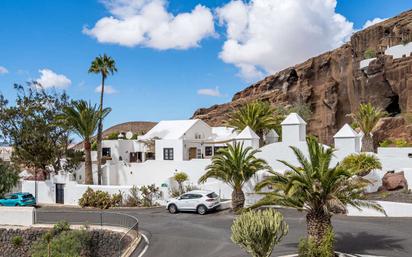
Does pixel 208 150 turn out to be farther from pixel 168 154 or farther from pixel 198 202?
pixel 198 202

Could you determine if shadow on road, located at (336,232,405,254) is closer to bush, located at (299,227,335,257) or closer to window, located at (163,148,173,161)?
bush, located at (299,227,335,257)

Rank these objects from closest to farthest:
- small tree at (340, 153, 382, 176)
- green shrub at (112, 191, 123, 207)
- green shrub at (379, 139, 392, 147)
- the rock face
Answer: small tree at (340, 153, 382, 176) < green shrub at (112, 191, 123, 207) < green shrub at (379, 139, 392, 147) < the rock face

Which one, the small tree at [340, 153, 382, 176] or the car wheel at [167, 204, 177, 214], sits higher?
the small tree at [340, 153, 382, 176]

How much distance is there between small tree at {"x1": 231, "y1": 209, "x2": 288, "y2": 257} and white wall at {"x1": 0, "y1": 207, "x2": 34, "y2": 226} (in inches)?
772

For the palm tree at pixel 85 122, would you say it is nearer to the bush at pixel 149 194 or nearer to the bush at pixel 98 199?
the bush at pixel 98 199

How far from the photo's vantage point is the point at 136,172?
→ 40188 millimetres

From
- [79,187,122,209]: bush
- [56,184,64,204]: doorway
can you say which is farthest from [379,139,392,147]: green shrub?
[56,184,64,204]: doorway

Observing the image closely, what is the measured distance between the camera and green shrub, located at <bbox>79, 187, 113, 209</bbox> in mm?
33375

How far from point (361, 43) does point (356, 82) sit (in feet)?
50.1

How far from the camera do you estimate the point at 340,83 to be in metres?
65.4

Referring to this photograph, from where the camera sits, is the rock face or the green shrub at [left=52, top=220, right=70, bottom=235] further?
the rock face

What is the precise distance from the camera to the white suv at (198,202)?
2764 centimetres

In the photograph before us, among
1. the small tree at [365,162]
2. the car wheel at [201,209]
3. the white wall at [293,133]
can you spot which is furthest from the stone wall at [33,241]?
the small tree at [365,162]

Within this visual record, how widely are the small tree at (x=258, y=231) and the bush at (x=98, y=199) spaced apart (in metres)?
20.8
